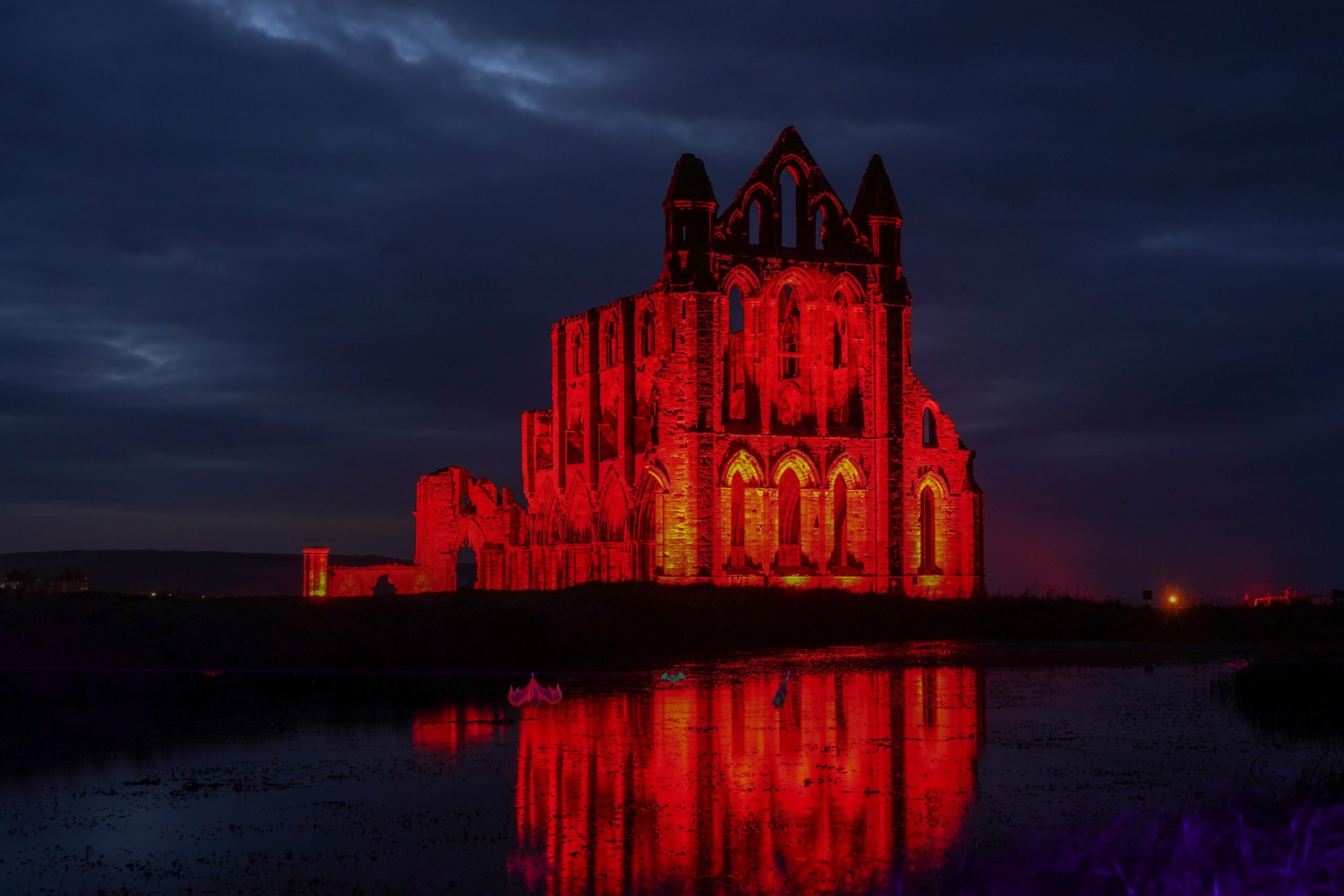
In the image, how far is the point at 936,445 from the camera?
57.9 metres

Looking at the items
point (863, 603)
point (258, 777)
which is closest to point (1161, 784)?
point (258, 777)

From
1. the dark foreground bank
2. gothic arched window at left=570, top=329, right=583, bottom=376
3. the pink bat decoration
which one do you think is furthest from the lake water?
gothic arched window at left=570, top=329, right=583, bottom=376

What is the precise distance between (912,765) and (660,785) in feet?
11.0

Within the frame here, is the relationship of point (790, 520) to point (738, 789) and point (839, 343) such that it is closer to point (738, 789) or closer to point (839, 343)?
point (839, 343)

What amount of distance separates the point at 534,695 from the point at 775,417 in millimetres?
33092

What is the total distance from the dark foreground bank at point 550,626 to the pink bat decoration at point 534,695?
6.14 metres

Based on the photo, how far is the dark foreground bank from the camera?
2883cm

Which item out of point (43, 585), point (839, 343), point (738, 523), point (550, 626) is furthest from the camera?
point (839, 343)

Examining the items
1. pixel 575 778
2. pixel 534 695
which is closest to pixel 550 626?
pixel 534 695

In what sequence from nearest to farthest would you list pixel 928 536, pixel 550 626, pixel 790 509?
pixel 550 626 → pixel 790 509 → pixel 928 536

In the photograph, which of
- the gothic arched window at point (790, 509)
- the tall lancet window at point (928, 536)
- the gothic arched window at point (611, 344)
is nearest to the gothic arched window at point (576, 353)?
the gothic arched window at point (611, 344)

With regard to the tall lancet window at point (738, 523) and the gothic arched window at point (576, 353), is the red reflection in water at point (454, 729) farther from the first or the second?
the gothic arched window at point (576, 353)

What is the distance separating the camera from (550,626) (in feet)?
115

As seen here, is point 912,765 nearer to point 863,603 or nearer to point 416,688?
point 416,688
